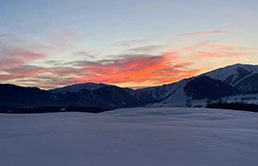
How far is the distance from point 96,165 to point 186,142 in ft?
12.1

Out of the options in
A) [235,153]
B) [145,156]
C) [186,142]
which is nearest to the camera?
[145,156]

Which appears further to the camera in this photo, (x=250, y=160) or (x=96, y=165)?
(x=250, y=160)

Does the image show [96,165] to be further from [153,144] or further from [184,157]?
[153,144]

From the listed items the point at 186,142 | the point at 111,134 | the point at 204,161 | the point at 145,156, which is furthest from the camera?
the point at 111,134

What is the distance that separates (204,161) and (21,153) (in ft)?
14.4

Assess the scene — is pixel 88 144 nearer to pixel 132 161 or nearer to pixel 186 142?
pixel 132 161

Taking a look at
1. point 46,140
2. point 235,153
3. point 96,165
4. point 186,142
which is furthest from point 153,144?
point 46,140

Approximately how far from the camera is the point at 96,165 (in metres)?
5.77

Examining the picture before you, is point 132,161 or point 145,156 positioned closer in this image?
point 132,161

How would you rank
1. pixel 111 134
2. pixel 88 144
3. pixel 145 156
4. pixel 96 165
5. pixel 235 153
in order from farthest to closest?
1. pixel 111 134
2. pixel 88 144
3. pixel 235 153
4. pixel 145 156
5. pixel 96 165

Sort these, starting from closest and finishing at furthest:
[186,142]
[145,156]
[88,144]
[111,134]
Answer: [145,156] < [88,144] < [186,142] < [111,134]

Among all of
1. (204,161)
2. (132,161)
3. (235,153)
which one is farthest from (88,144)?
(235,153)

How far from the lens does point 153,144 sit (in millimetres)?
8195

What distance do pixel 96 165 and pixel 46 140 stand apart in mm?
3499
